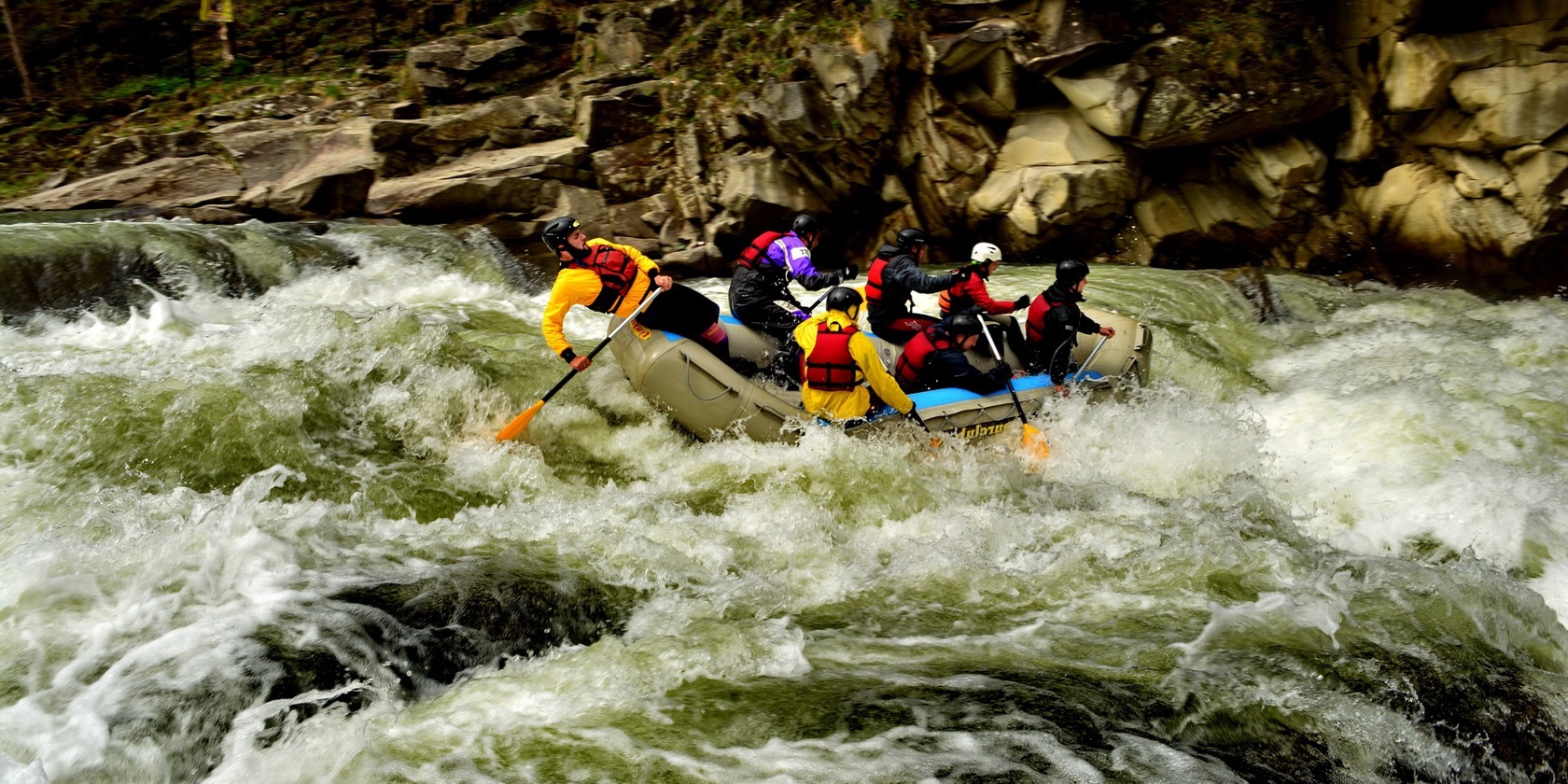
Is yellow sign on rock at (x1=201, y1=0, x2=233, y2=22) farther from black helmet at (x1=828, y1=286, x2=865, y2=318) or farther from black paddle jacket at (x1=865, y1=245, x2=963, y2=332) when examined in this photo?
black helmet at (x1=828, y1=286, x2=865, y2=318)

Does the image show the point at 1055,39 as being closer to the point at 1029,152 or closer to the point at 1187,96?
the point at 1029,152

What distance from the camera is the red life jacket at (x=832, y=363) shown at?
5.90 meters

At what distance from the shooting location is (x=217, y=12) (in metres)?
14.7

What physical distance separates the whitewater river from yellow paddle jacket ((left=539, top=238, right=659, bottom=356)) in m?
0.70

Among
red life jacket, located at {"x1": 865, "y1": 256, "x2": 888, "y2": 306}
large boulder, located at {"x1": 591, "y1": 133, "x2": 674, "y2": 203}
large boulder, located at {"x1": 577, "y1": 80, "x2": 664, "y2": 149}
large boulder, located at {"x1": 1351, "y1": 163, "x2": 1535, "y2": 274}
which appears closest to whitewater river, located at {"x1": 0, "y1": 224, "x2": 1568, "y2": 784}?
red life jacket, located at {"x1": 865, "y1": 256, "x2": 888, "y2": 306}

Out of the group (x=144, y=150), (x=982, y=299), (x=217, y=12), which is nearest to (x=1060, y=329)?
(x=982, y=299)

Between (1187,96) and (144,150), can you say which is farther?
(144,150)

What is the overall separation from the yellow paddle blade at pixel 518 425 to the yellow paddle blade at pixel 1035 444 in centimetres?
308

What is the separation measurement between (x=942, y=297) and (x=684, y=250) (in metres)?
4.92

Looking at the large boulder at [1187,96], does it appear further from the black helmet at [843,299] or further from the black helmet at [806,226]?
the black helmet at [843,299]

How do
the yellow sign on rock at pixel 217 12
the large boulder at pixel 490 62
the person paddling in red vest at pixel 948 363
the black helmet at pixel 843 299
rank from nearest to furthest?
the black helmet at pixel 843 299 → the person paddling in red vest at pixel 948 363 → the large boulder at pixel 490 62 → the yellow sign on rock at pixel 217 12

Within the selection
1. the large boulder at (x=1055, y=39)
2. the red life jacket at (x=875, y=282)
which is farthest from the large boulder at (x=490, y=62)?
the red life jacket at (x=875, y=282)

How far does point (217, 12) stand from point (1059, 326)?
45.1 ft

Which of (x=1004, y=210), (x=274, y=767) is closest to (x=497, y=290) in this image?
(x=1004, y=210)
